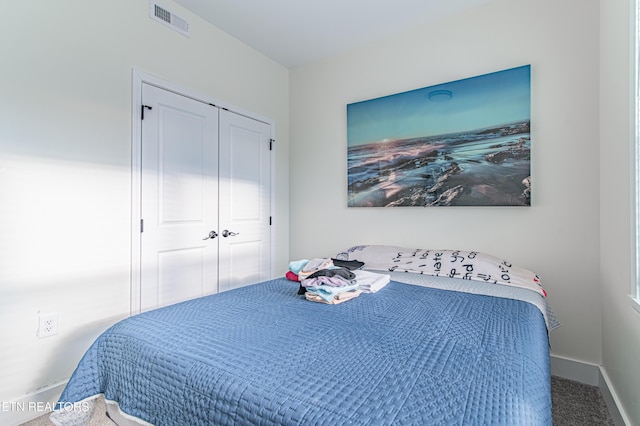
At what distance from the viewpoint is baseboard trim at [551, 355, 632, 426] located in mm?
1769

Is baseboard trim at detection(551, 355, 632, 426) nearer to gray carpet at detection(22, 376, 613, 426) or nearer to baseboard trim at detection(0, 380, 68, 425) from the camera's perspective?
gray carpet at detection(22, 376, 613, 426)

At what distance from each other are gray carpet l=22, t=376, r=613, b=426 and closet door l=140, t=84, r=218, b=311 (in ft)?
Answer: 2.39

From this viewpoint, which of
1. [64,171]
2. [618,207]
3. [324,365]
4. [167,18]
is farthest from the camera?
[167,18]

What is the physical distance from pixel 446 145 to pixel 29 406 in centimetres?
319

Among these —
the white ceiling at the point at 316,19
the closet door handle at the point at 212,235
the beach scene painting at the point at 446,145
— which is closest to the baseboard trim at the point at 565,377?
the beach scene painting at the point at 446,145

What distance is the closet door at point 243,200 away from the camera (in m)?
2.87

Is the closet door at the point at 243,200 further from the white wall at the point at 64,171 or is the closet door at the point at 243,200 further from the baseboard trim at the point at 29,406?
the baseboard trim at the point at 29,406

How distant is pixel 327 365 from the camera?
3.12 feet

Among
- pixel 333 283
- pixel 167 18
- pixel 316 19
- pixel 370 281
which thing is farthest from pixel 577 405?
pixel 167 18

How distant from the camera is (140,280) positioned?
2242mm

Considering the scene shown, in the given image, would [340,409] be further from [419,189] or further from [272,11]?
[272,11]

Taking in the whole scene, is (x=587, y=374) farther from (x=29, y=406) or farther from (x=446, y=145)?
(x=29, y=406)

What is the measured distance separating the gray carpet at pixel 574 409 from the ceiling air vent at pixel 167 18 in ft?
8.64

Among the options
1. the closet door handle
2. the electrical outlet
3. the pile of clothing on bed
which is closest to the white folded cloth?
the pile of clothing on bed
